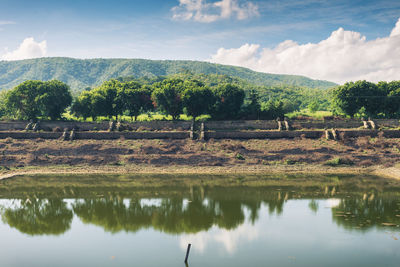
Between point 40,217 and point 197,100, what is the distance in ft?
130

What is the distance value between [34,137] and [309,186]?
4199 cm

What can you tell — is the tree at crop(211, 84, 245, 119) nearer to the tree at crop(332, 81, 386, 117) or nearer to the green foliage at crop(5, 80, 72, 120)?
the tree at crop(332, 81, 386, 117)

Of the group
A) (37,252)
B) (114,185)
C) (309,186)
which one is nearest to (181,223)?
(37,252)

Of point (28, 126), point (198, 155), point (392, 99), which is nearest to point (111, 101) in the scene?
point (28, 126)

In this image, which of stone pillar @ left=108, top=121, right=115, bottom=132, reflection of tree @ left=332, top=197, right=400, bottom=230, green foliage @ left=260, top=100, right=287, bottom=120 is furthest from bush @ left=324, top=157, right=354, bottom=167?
stone pillar @ left=108, top=121, right=115, bottom=132

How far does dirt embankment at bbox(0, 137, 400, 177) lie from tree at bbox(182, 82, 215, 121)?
1220 centimetres

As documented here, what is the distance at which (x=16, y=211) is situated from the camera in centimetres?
3039

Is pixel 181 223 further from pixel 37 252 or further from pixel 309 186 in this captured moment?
pixel 309 186

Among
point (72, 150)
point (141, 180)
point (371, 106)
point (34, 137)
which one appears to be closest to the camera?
point (141, 180)

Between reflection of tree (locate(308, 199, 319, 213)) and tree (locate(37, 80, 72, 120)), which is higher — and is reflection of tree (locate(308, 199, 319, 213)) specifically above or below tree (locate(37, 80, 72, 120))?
below

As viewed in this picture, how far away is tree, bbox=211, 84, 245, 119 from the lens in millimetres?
67062

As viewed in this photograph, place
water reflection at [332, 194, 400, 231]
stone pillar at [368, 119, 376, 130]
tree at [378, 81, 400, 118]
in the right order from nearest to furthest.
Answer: water reflection at [332, 194, 400, 231] < stone pillar at [368, 119, 376, 130] < tree at [378, 81, 400, 118]

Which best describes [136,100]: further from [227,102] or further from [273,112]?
[273,112]

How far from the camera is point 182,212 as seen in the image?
2891 cm
